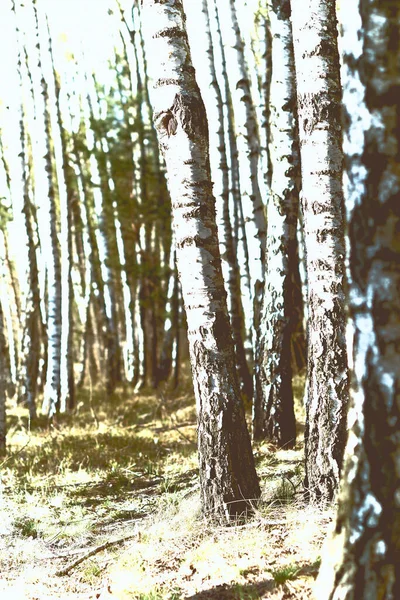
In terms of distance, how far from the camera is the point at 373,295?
2803 mm

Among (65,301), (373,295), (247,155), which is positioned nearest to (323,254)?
(373,295)

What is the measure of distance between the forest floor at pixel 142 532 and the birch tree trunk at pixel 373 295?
3.19 feet

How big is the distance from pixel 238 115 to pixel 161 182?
20.7ft

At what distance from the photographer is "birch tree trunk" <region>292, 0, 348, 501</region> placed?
16.3ft

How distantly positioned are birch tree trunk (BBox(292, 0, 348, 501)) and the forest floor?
1.56ft

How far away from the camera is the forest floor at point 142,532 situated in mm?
4121

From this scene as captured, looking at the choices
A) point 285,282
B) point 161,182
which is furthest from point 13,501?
point 161,182

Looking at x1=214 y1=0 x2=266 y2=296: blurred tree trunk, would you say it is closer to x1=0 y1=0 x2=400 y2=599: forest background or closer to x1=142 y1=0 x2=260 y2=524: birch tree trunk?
x1=0 y1=0 x2=400 y2=599: forest background

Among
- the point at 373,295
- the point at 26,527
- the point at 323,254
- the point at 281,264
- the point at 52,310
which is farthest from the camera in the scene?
the point at 52,310

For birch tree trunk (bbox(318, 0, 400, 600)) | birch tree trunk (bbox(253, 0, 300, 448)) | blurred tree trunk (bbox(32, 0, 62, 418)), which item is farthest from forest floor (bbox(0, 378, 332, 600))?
blurred tree trunk (bbox(32, 0, 62, 418))

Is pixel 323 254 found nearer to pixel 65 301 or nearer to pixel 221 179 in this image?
pixel 221 179

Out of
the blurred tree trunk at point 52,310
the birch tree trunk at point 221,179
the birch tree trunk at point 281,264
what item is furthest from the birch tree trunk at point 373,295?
the blurred tree trunk at point 52,310

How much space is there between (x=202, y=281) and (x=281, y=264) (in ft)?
8.86

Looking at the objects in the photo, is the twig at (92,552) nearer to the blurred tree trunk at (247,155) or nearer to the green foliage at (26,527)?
the green foliage at (26,527)
